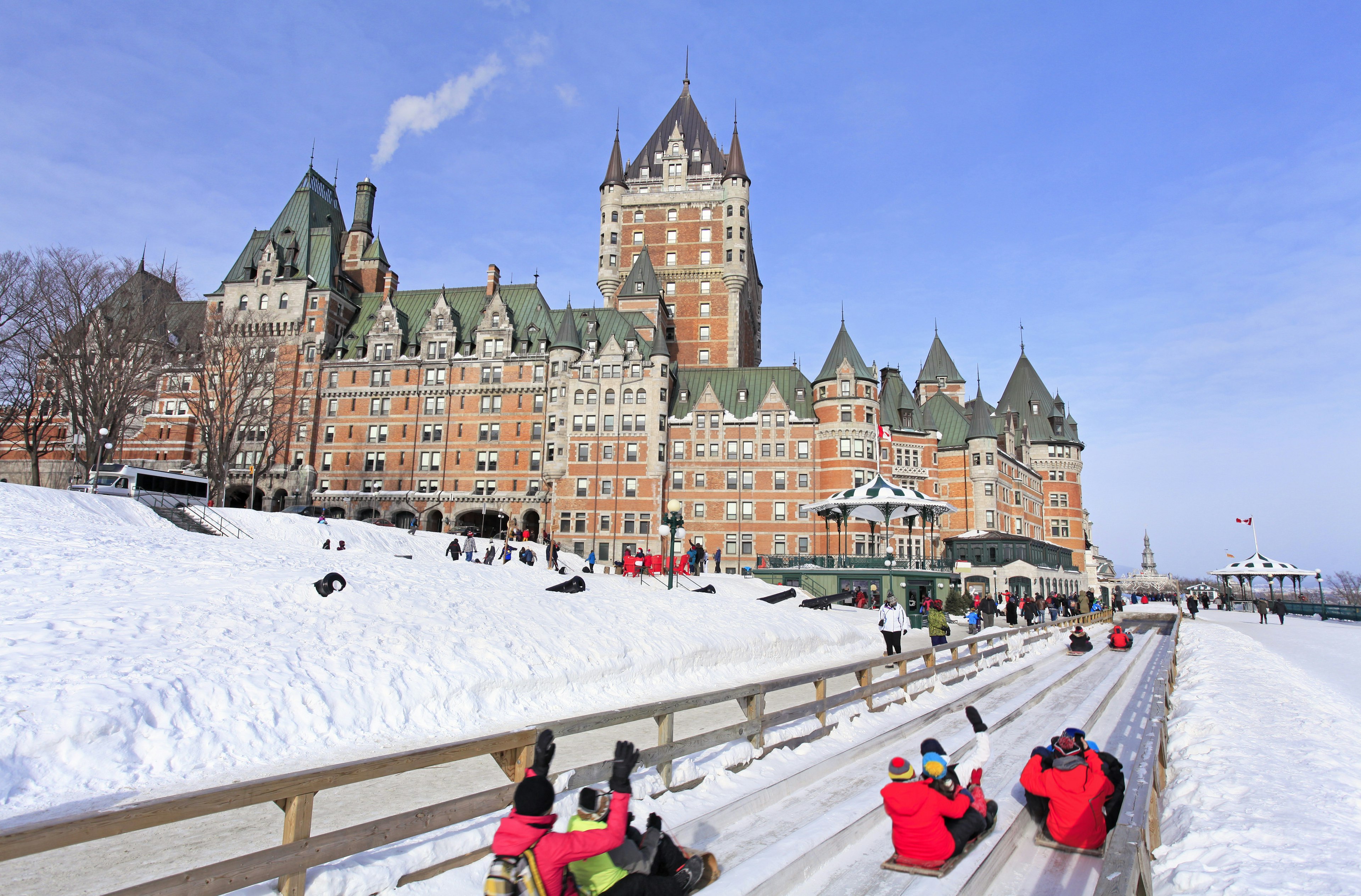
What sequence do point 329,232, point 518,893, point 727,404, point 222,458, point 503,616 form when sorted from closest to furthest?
point 518,893, point 503,616, point 222,458, point 727,404, point 329,232

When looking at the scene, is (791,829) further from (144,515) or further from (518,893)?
(144,515)

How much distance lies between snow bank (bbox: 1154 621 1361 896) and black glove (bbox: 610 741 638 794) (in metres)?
4.11

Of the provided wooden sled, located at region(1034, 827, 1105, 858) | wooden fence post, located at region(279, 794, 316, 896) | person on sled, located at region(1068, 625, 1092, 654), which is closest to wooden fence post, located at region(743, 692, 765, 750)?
wooden sled, located at region(1034, 827, 1105, 858)

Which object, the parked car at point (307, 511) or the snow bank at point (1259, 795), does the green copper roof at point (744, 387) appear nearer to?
the parked car at point (307, 511)

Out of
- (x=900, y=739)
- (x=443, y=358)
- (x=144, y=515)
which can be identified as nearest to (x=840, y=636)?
(x=900, y=739)

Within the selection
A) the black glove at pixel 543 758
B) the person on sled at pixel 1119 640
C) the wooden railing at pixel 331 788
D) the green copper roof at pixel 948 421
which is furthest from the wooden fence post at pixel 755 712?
the green copper roof at pixel 948 421

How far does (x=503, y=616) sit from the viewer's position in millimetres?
17719

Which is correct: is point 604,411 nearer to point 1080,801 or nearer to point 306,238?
point 306,238

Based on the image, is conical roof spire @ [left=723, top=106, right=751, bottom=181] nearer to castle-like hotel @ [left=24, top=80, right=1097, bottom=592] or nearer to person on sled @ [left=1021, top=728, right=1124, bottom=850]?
castle-like hotel @ [left=24, top=80, right=1097, bottom=592]

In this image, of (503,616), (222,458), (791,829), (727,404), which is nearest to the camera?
(791,829)

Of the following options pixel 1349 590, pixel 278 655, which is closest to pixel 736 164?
pixel 278 655

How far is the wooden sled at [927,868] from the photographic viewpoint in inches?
240

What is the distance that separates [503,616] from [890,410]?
50.6 m

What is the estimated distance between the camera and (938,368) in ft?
266
